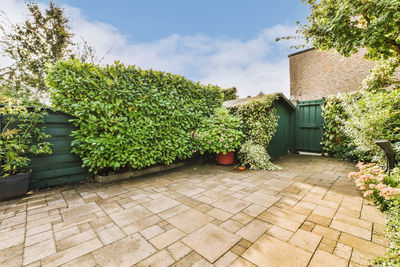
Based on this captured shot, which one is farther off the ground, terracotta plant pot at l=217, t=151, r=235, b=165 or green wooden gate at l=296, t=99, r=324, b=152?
green wooden gate at l=296, t=99, r=324, b=152

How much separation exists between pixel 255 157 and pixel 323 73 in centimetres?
1054

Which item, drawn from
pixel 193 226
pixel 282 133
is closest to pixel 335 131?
pixel 282 133

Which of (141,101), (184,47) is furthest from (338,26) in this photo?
(184,47)

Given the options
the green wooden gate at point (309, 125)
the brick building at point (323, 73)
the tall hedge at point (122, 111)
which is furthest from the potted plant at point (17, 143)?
the brick building at point (323, 73)

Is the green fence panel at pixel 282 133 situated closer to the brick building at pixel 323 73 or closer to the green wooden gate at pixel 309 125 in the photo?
the green wooden gate at pixel 309 125

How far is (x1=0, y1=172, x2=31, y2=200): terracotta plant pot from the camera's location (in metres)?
2.66

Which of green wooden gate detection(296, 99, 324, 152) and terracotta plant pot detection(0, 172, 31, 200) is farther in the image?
green wooden gate detection(296, 99, 324, 152)

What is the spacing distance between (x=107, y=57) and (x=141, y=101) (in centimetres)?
882

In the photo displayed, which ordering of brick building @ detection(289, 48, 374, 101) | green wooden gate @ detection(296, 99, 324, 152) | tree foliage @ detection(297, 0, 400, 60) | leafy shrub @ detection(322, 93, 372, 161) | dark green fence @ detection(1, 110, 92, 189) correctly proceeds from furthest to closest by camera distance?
brick building @ detection(289, 48, 374, 101), green wooden gate @ detection(296, 99, 324, 152), leafy shrub @ detection(322, 93, 372, 161), dark green fence @ detection(1, 110, 92, 189), tree foliage @ detection(297, 0, 400, 60)

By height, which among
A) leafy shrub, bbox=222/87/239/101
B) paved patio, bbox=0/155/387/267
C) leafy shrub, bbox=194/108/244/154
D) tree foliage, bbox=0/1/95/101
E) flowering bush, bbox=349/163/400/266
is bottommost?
paved patio, bbox=0/155/387/267

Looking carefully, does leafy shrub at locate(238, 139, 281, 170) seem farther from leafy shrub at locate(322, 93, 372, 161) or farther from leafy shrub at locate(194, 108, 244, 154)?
leafy shrub at locate(322, 93, 372, 161)

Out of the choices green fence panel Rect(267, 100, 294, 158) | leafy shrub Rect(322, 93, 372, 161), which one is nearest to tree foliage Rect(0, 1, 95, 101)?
green fence panel Rect(267, 100, 294, 158)

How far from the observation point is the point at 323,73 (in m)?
11.2

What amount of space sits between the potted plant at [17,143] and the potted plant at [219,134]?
3.30 m
